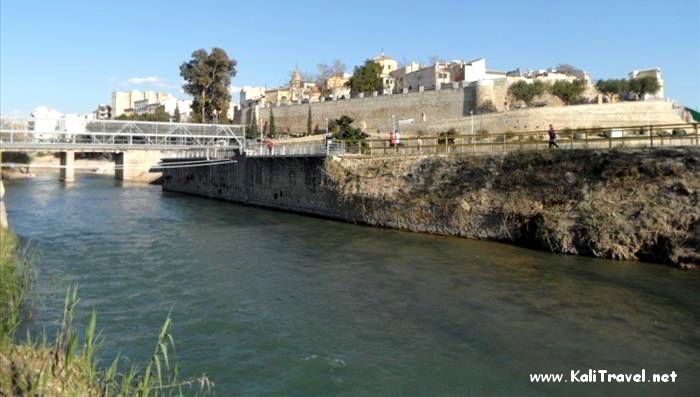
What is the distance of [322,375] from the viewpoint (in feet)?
29.8

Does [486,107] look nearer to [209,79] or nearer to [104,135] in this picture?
[209,79]

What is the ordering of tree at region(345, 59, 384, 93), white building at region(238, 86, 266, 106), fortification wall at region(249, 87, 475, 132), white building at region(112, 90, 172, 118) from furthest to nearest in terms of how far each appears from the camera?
1. white building at region(112, 90, 172, 118)
2. white building at region(238, 86, 266, 106)
3. tree at region(345, 59, 384, 93)
4. fortification wall at region(249, 87, 475, 132)

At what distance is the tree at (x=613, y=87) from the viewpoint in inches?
2406

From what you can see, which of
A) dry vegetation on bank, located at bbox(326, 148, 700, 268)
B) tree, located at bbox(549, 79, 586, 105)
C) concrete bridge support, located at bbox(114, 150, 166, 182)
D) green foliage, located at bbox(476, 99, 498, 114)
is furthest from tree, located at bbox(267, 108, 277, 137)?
dry vegetation on bank, located at bbox(326, 148, 700, 268)

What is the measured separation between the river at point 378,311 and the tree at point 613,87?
4741 cm

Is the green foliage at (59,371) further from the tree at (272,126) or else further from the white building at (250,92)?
the white building at (250,92)

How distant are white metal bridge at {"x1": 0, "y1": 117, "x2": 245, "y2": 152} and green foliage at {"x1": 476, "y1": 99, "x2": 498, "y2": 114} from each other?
25.7 meters

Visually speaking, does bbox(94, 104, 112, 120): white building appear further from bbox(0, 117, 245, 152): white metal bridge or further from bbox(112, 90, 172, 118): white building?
bbox(0, 117, 245, 152): white metal bridge

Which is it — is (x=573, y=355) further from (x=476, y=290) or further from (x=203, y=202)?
(x=203, y=202)

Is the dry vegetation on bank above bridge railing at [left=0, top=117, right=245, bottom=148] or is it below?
below

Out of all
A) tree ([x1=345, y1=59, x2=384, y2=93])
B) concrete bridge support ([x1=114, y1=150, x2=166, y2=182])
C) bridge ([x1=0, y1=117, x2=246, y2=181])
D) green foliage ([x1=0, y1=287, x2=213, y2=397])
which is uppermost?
tree ([x1=345, y1=59, x2=384, y2=93])

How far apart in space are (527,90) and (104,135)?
42265 mm

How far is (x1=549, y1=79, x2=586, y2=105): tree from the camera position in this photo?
5928cm

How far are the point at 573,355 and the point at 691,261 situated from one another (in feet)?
30.9
